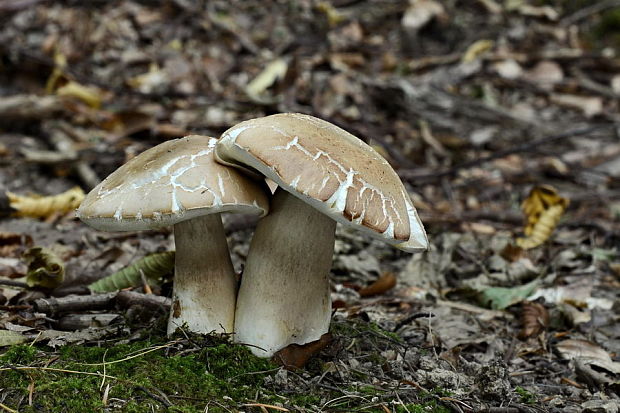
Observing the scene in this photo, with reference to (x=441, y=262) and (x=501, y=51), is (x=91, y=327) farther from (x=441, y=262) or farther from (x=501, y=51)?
(x=501, y=51)

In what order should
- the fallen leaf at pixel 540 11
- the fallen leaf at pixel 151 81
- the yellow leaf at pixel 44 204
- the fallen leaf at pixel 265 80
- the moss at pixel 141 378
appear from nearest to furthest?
the moss at pixel 141 378 → the yellow leaf at pixel 44 204 → the fallen leaf at pixel 265 80 → the fallen leaf at pixel 151 81 → the fallen leaf at pixel 540 11

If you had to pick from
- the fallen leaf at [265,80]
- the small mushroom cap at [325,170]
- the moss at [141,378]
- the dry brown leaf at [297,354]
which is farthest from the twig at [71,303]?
the fallen leaf at [265,80]

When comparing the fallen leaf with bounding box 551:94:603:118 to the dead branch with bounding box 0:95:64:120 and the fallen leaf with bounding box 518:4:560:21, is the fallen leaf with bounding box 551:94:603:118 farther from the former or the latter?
the dead branch with bounding box 0:95:64:120

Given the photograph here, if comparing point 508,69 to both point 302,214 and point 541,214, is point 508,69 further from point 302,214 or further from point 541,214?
point 302,214

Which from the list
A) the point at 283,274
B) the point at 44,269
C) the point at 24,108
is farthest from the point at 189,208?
the point at 24,108

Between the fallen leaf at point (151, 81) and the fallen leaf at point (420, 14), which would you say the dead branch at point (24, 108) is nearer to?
the fallen leaf at point (151, 81)

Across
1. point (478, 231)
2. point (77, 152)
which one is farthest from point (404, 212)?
point (77, 152)

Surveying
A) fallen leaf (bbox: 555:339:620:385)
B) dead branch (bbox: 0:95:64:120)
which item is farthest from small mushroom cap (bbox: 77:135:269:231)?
dead branch (bbox: 0:95:64:120)
